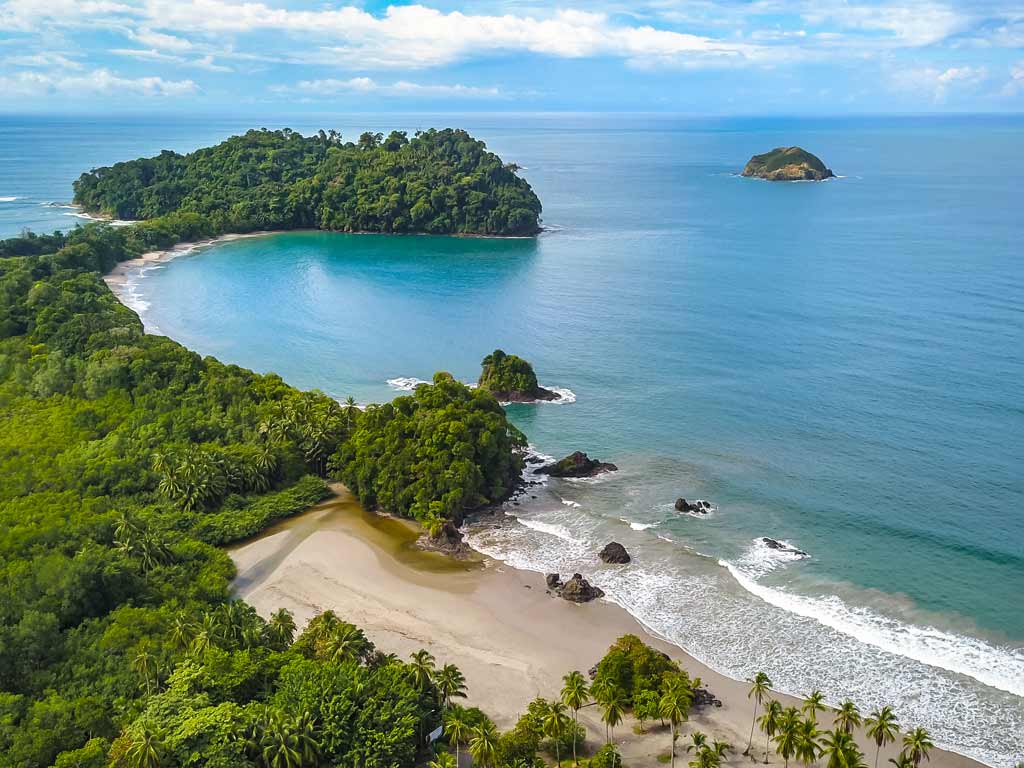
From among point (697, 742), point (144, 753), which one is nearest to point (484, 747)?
point (697, 742)

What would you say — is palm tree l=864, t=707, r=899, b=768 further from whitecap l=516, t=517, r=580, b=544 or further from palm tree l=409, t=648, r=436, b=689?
whitecap l=516, t=517, r=580, b=544

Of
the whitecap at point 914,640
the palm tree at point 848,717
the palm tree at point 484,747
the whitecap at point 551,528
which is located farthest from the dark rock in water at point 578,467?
the palm tree at point 484,747

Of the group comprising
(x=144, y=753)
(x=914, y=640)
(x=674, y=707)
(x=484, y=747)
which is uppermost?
(x=674, y=707)

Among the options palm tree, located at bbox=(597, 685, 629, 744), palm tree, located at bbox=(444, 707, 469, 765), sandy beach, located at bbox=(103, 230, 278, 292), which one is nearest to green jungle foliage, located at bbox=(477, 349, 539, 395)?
palm tree, located at bbox=(597, 685, 629, 744)

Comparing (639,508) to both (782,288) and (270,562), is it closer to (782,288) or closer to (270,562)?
(270,562)

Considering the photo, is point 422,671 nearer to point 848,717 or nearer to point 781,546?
point 848,717

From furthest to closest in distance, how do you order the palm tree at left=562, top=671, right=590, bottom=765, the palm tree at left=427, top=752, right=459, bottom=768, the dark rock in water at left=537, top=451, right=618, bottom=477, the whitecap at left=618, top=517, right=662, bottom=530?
the dark rock in water at left=537, top=451, right=618, bottom=477 < the whitecap at left=618, top=517, right=662, bottom=530 < the palm tree at left=562, top=671, right=590, bottom=765 < the palm tree at left=427, top=752, right=459, bottom=768

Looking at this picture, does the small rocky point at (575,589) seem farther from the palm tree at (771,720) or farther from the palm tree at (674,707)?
the palm tree at (771,720)
